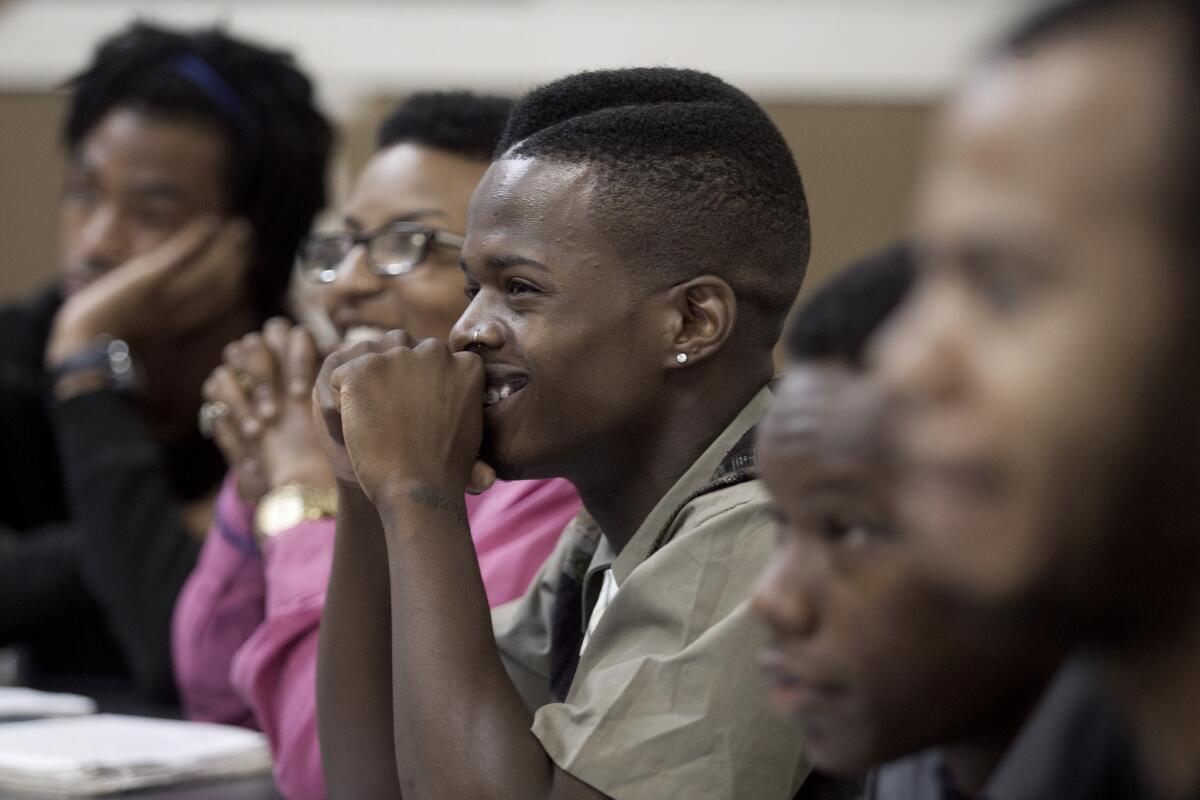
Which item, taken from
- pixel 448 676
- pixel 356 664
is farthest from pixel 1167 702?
pixel 356 664

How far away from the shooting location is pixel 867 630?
733mm

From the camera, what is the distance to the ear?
1.19 meters

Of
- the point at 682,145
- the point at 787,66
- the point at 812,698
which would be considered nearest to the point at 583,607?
the point at 682,145

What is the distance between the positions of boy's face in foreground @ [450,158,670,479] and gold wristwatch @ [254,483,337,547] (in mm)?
485

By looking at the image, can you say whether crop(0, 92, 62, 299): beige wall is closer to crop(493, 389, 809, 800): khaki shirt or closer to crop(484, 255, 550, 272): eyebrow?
crop(484, 255, 550, 272): eyebrow

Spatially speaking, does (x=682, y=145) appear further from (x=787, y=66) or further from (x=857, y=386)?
(x=787, y=66)

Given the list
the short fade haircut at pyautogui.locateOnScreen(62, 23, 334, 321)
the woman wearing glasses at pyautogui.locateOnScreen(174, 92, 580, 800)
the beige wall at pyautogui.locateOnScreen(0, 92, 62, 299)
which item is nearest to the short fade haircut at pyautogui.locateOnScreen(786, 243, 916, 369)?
the woman wearing glasses at pyautogui.locateOnScreen(174, 92, 580, 800)

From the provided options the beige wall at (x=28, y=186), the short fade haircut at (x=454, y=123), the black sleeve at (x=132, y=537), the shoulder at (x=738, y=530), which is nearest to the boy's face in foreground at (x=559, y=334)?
the shoulder at (x=738, y=530)

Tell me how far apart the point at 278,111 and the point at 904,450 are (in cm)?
202

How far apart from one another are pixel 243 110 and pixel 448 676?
1.56 m

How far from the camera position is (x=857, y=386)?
2.57 ft

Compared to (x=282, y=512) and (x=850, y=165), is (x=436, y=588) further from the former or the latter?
(x=850, y=165)

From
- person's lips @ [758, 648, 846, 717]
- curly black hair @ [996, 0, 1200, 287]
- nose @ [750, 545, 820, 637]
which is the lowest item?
person's lips @ [758, 648, 846, 717]

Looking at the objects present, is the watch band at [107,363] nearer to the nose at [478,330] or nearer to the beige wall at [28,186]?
the nose at [478,330]
